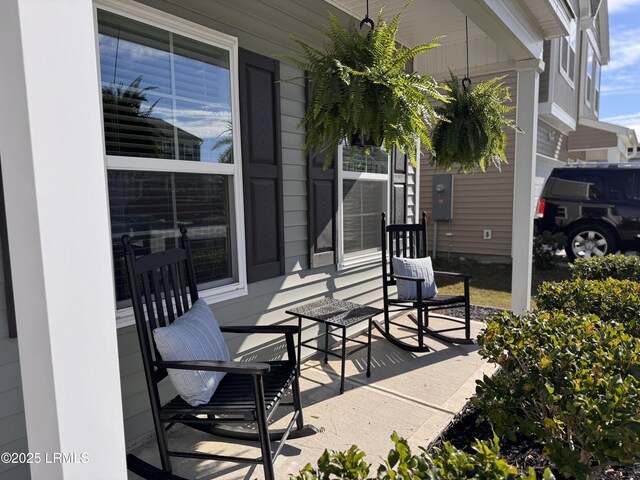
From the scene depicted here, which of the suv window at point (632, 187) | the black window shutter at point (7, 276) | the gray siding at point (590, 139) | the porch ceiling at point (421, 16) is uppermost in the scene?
the porch ceiling at point (421, 16)

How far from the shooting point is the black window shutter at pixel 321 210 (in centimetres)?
322

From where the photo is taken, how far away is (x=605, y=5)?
11516 mm

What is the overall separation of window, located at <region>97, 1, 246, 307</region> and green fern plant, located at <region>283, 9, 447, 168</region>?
0.61 metres

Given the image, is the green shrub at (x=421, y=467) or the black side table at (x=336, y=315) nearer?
the green shrub at (x=421, y=467)

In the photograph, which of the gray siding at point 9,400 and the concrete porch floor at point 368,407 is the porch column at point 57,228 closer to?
the gray siding at point 9,400

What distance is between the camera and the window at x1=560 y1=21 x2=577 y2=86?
8052 mm

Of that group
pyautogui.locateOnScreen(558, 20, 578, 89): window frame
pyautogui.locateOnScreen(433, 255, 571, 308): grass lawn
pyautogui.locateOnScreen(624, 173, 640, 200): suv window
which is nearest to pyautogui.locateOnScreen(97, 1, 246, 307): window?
pyautogui.locateOnScreen(433, 255, 571, 308): grass lawn

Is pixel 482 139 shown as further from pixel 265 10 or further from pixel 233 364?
pixel 233 364

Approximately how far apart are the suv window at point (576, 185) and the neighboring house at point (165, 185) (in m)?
3.84

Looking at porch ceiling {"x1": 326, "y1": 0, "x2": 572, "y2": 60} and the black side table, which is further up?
porch ceiling {"x1": 326, "y1": 0, "x2": 572, "y2": 60}

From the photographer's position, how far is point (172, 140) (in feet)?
7.60

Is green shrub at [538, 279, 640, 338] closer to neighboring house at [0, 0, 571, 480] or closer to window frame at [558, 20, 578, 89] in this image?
neighboring house at [0, 0, 571, 480]

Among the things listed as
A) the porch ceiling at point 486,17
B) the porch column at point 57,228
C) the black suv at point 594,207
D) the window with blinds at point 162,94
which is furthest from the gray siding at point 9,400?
the black suv at point 594,207

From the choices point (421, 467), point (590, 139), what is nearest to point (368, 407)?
point (421, 467)
